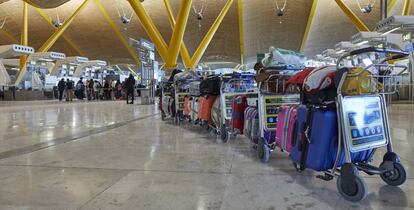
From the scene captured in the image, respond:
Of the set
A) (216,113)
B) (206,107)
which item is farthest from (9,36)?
(216,113)

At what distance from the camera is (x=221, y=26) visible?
37219 millimetres

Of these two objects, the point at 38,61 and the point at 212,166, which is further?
the point at 38,61

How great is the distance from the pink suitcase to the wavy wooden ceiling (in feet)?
96.4

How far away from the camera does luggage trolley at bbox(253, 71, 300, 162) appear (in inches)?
129

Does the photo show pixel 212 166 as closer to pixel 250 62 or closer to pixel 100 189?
pixel 100 189

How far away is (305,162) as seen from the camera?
231 centimetres

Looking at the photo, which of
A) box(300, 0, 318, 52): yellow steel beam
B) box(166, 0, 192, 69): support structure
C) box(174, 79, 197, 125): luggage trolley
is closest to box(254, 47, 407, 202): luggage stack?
box(174, 79, 197, 125): luggage trolley

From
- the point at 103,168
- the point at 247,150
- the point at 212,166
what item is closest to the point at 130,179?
the point at 103,168

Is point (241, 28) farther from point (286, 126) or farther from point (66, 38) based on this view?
point (286, 126)

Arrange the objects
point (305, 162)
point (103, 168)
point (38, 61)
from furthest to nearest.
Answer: point (38, 61), point (103, 168), point (305, 162)

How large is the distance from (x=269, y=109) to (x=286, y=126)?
0.66 metres

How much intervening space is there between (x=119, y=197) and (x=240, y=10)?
33.0 m

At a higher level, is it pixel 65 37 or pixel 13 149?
pixel 65 37

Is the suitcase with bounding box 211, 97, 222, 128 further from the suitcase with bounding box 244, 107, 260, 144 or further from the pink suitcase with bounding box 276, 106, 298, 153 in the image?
the pink suitcase with bounding box 276, 106, 298, 153
